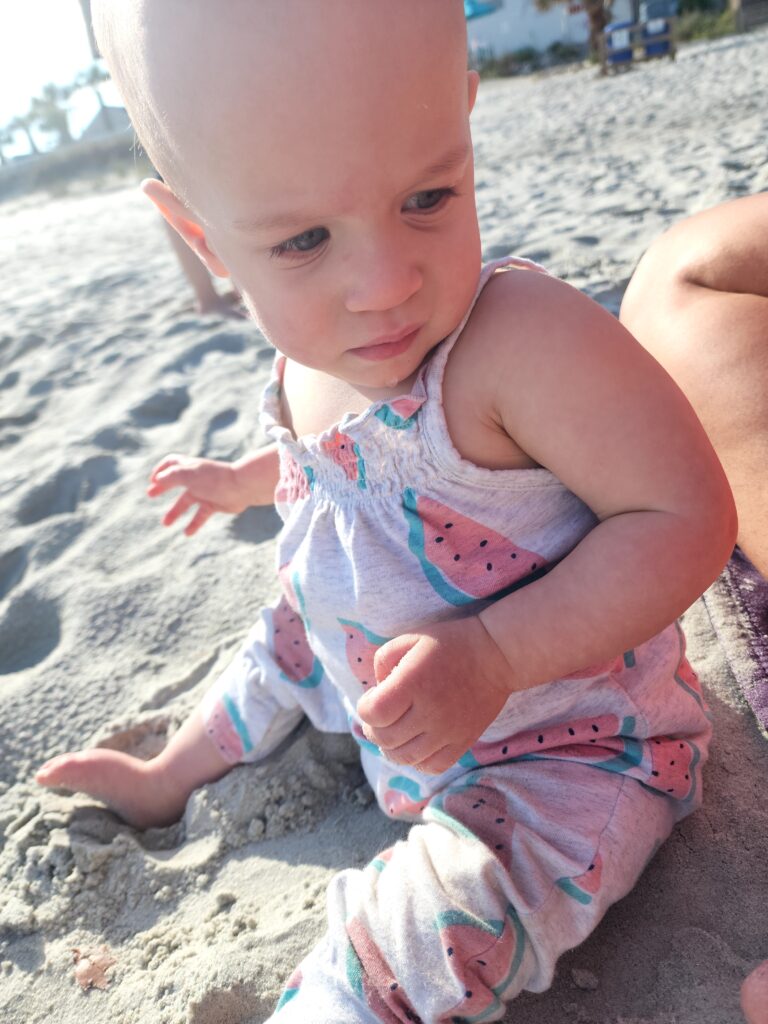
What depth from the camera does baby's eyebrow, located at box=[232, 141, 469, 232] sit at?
3.16 feet

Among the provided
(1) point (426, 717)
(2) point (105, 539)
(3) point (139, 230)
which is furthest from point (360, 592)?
(3) point (139, 230)

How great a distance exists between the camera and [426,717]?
1.01m

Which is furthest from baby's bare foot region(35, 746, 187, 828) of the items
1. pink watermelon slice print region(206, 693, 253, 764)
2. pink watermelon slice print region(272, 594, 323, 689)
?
pink watermelon slice print region(272, 594, 323, 689)

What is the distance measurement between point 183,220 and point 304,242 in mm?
285

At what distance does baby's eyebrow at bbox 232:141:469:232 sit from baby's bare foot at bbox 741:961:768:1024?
95cm

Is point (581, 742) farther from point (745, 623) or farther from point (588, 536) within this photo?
point (745, 623)

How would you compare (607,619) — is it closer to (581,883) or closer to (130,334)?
(581,883)

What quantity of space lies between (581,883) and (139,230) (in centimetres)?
810

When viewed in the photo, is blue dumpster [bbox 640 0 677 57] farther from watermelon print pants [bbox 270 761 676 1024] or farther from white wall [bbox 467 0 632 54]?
watermelon print pants [bbox 270 761 676 1024]

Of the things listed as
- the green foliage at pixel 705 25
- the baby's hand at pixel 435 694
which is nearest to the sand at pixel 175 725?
the baby's hand at pixel 435 694

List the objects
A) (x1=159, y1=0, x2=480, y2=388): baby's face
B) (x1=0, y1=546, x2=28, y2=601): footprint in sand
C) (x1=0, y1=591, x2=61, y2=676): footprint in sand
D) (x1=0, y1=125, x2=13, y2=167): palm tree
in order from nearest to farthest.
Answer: (x1=159, y1=0, x2=480, y2=388): baby's face
(x1=0, y1=591, x2=61, y2=676): footprint in sand
(x1=0, y1=546, x2=28, y2=601): footprint in sand
(x1=0, y1=125, x2=13, y2=167): palm tree

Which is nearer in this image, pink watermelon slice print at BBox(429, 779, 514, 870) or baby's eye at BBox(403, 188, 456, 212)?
baby's eye at BBox(403, 188, 456, 212)

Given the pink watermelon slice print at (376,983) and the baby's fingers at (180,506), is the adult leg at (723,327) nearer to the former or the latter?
the pink watermelon slice print at (376,983)

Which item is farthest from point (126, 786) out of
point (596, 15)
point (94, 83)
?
point (94, 83)
